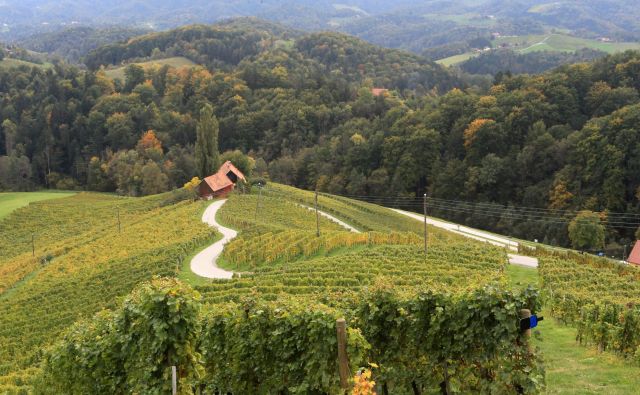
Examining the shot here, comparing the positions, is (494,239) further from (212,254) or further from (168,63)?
(168,63)

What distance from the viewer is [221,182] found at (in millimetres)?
65062

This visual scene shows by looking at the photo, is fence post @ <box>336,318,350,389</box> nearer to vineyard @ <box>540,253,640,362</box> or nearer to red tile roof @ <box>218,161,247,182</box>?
vineyard @ <box>540,253,640,362</box>

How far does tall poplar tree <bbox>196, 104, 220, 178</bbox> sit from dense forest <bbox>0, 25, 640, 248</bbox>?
24.9m

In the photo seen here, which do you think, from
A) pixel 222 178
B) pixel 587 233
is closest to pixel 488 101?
pixel 587 233

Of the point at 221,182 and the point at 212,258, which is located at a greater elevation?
the point at 221,182

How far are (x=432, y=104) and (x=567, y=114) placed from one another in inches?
1038

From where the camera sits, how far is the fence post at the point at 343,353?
10.1 meters

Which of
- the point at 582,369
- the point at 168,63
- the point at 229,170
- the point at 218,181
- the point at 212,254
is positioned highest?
the point at 168,63

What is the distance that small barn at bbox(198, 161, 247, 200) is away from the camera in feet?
210

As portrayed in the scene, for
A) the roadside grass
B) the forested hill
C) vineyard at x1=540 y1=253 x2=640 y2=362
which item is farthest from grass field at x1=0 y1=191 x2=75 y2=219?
the forested hill

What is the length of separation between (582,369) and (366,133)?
86.9m

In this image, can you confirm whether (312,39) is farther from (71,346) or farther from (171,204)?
(71,346)

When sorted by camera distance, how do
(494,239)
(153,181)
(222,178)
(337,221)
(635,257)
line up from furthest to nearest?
(153,181)
(222,178)
(337,221)
(494,239)
(635,257)

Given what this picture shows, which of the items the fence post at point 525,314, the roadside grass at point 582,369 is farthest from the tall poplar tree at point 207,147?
the fence post at point 525,314
